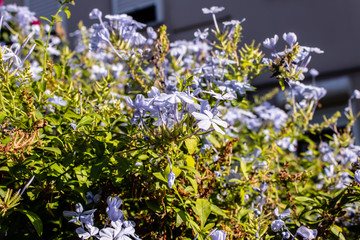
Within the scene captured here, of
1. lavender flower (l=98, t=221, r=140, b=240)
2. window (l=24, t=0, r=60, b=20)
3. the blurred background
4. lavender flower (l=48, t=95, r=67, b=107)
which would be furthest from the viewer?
window (l=24, t=0, r=60, b=20)

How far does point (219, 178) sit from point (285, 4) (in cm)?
332

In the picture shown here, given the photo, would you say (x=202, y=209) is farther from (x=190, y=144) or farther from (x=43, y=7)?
(x=43, y=7)

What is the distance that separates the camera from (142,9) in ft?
18.0

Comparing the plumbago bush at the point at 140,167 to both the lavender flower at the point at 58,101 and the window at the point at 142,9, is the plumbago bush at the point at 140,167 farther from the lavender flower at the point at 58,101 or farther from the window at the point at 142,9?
the window at the point at 142,9

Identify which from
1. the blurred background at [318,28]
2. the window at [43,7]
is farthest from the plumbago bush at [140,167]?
the window at [43,7]

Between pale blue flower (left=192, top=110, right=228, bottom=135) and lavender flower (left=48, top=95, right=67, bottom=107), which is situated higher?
pale blue flower (left=192, top=110, right=228, bottom=135)

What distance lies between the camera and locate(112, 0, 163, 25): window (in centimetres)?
519

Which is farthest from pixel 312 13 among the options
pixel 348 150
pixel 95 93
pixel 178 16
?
pixel 95 93

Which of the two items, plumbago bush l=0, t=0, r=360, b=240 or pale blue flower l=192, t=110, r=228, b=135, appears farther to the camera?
plumbago bush l=0, t=0, r=360, b=240

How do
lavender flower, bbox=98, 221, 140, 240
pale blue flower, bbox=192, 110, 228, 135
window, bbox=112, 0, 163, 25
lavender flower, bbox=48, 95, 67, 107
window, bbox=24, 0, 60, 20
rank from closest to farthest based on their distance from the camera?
1. pale blue flower, bbox=192, 110, 228, 135
2. lavender flower, bbox=98, 221, 140, 240
3. lavender flower, bbox=48, 95, 67, 107
4. window, bbox=112, 0, 163, 25
5. window, bbox=24, 0, 60, 20

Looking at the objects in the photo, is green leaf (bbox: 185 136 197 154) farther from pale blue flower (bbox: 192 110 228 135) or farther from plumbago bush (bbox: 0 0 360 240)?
pale blue flower (bbox: 192 110 228 135)

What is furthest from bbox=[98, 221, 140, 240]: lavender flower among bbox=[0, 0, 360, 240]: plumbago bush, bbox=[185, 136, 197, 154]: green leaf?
bbox=[185, 136, 197, 154]: green leaf

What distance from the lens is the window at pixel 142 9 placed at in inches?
204

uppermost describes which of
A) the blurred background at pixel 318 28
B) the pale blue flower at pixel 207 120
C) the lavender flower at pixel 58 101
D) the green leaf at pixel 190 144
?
the pale blue flower at pixel 207 120
